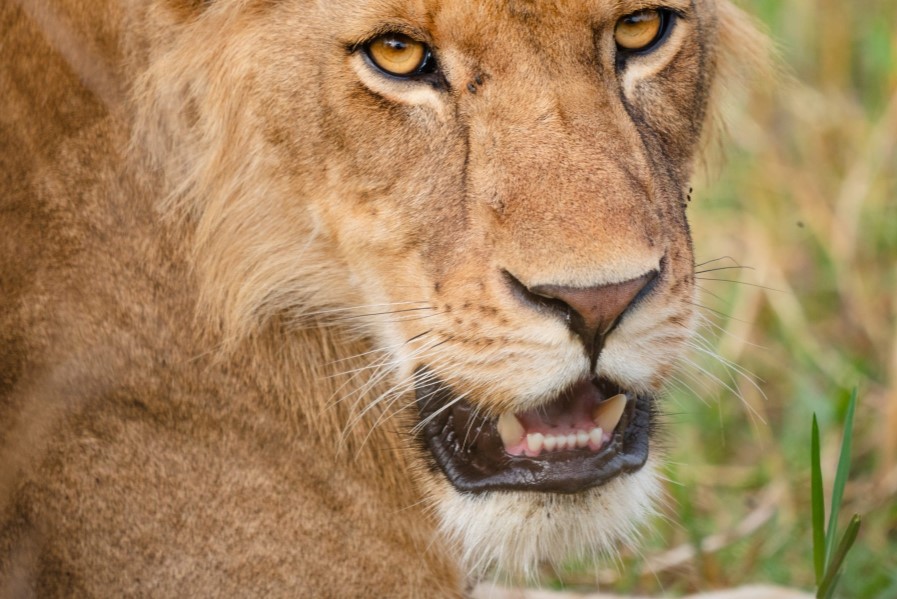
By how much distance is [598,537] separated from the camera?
2543mm

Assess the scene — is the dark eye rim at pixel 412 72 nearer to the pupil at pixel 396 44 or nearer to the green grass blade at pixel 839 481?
the pupil at pixel 396 44

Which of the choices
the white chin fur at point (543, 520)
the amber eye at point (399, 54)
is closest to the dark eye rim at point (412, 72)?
the amber eye at point (399, 54)

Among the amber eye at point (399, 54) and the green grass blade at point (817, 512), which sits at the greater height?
the amber eye at point (399, 54)

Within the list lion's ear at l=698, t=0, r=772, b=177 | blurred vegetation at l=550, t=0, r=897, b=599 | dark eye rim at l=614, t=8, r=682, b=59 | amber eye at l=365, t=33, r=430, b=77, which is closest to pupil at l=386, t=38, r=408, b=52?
amber eye at l=365, t=33, r=430, b=77

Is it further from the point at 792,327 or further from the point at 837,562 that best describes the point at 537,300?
the point at 792,327

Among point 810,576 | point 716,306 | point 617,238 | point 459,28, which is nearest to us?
point 617,238

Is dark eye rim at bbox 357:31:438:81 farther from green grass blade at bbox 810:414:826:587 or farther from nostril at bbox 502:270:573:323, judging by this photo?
green grass blade at bbox 810:414:826:587

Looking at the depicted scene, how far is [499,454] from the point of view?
2512 mm

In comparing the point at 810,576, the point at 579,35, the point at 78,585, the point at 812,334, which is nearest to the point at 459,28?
the point at 579,35

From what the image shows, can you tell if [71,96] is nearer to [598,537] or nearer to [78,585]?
[78,585]

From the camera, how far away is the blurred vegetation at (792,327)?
3875 millimetres

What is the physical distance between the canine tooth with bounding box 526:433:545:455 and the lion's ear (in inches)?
43.7

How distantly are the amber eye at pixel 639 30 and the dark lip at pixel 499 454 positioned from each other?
2.39 ft

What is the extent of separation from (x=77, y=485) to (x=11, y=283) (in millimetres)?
416
